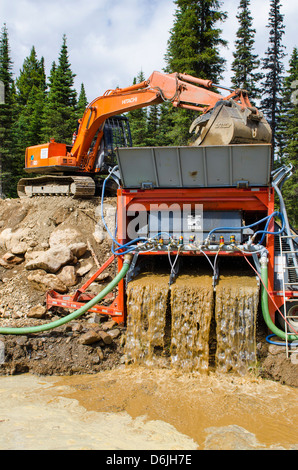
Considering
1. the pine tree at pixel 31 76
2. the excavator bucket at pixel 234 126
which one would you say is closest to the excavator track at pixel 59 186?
the excavator bucket at pixel 234 126

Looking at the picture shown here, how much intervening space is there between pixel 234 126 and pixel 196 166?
2.97 feet

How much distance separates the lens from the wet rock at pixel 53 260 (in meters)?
8.84

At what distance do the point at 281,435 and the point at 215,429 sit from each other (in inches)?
30.0

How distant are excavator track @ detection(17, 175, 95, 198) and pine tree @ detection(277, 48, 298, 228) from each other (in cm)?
1487

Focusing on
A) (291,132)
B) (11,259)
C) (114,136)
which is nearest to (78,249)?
(11,259)

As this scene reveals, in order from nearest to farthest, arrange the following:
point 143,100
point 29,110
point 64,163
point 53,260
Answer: point 53,260, point 143,100, point 64,163, point 29,110

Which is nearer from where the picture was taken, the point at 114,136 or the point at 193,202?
the point at 193,202

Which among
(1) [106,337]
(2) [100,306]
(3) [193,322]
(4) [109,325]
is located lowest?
(1) [106,337]

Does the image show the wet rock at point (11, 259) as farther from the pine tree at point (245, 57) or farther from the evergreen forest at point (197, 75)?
the pine tree at point (245, 57)

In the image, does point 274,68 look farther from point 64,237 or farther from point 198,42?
point 64,237

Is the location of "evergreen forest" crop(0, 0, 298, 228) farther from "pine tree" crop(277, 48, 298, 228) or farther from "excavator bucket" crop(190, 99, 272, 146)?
"excavator bucket" crop(190, 99, 272, 146)

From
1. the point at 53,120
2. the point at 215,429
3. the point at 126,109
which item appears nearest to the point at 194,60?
the point at 126,109

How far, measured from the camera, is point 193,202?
23.6ft

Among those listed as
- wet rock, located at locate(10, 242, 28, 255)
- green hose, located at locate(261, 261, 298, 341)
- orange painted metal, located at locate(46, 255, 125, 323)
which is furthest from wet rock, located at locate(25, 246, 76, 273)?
green hose, located at locate(261, 261, 298, 341)
